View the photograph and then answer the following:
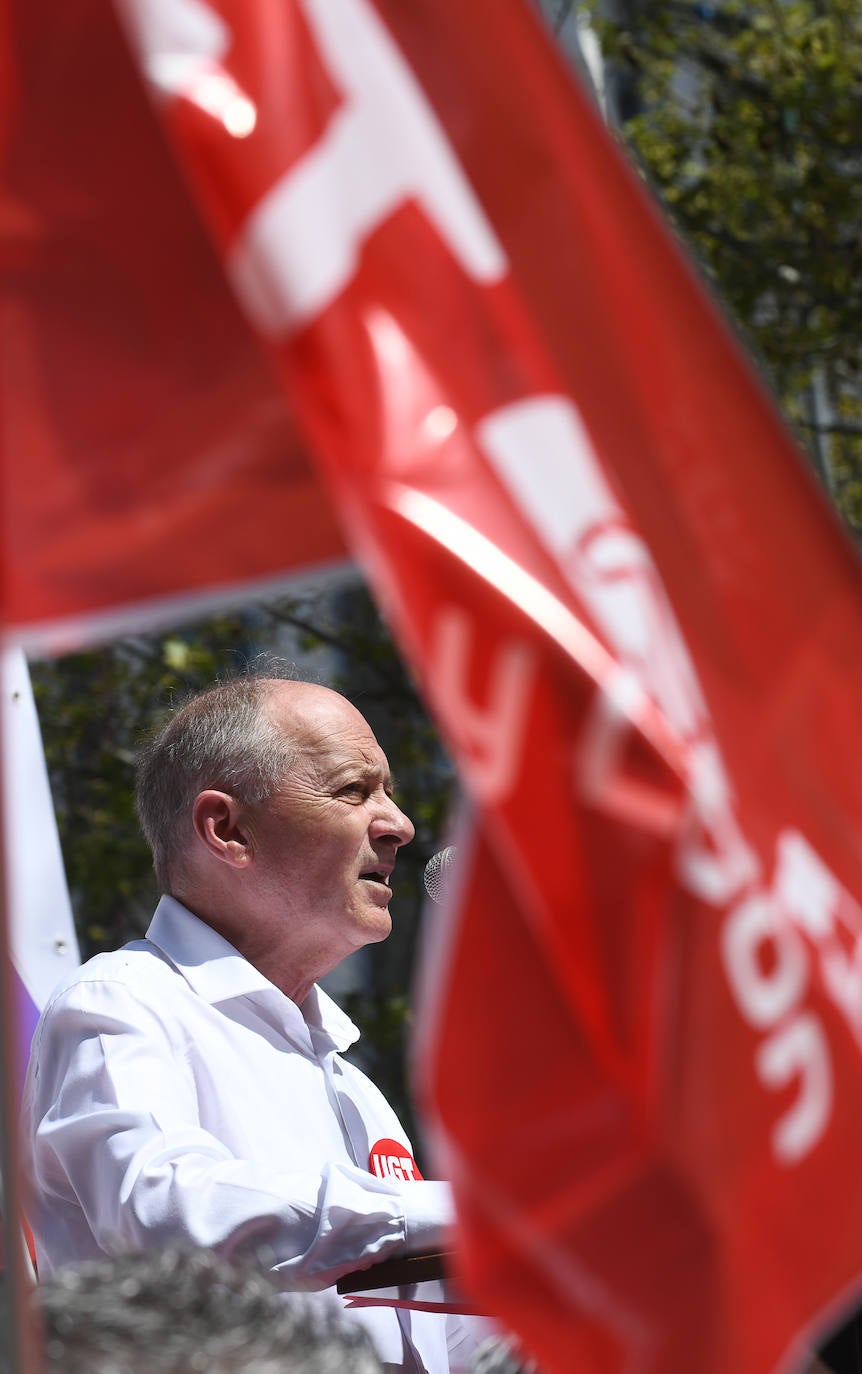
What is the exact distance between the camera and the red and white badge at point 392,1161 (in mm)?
2838

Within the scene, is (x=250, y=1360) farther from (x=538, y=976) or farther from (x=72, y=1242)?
(x=72, y=1242)

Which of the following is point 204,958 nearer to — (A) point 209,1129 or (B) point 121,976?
(B) point 121,976

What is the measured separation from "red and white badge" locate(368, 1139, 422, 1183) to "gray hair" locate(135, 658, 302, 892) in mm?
582

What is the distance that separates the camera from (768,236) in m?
8.30

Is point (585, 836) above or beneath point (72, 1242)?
above

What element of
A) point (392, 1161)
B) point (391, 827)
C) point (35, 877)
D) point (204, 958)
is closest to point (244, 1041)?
point (204, 958)

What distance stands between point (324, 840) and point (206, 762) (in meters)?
0.26

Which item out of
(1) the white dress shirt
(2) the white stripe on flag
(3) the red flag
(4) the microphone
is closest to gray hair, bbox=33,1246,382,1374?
(3) the red flag

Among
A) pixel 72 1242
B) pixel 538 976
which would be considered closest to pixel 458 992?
pixel 538 976

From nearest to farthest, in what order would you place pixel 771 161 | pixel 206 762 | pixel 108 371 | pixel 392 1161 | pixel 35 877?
pixel 108 371
pixel 392 1161
pixel 206 762
pixel 35 877
pixel 771 161

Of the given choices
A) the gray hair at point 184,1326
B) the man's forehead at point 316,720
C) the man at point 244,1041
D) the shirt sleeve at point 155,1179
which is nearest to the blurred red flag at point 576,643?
the gray hair at point 184,1326

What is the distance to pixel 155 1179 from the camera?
2.26 metres

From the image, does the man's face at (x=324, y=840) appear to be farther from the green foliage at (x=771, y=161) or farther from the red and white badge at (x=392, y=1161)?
the green foliage at (x=771, y=161)

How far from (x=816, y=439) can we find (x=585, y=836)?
25.3 ft
